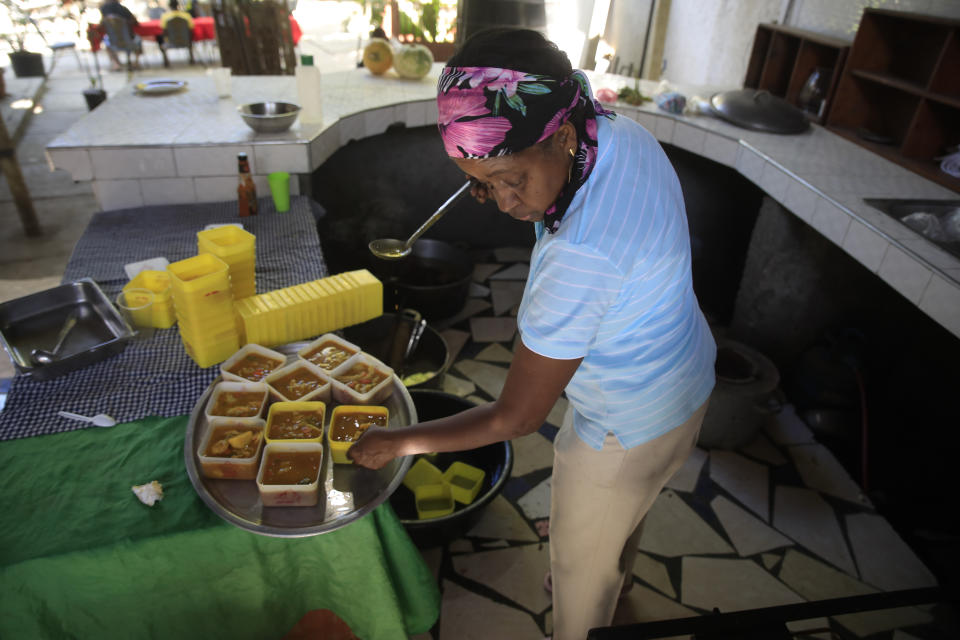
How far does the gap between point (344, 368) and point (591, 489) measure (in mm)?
825

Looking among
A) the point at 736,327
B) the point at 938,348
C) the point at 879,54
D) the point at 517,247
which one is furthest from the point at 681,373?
the point at 517,247

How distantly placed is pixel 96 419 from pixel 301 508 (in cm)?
69

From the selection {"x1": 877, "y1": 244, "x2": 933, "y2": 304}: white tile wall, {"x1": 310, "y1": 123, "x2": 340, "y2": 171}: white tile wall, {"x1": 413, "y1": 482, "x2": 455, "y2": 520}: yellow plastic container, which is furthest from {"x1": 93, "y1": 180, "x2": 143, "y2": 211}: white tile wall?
{"x1": 877, "y1": 244, "x2": 933, "y2": 304}: white tile wall

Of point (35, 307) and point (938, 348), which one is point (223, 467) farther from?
point (938, 348)

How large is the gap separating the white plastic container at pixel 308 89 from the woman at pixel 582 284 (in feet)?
7.79

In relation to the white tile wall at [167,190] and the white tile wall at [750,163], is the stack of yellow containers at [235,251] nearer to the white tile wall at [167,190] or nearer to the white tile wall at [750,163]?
the white tile wall at [167,190]

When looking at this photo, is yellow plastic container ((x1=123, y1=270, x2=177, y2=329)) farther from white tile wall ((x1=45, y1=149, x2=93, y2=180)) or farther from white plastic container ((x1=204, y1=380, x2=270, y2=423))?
white tile wall ((x1=45, y1=149, x2=93, y2=180))

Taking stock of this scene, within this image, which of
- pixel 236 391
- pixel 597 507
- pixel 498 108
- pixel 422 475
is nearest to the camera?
Result: pixel 498 108

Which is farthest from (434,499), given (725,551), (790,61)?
(790,61)

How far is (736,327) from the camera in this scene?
386 centimetres

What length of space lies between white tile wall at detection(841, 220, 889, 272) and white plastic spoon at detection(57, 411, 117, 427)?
9.18 feet

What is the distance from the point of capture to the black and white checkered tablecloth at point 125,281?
5.77ft

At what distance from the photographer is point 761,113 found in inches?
147

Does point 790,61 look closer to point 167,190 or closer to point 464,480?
point 464,480
